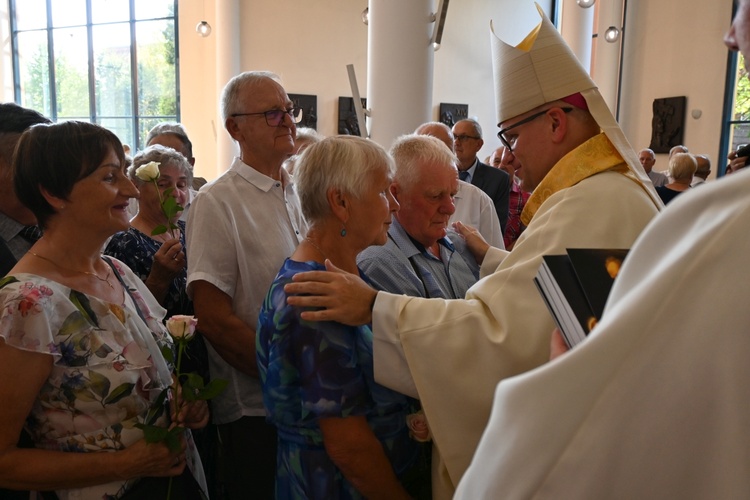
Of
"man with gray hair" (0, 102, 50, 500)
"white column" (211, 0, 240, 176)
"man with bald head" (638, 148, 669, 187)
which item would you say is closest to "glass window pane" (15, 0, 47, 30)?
"white column" (211, 0, 240, 176)

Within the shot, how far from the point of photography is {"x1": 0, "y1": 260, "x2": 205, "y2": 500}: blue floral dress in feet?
5.09

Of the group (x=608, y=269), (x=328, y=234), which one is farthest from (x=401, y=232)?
(x=608, y=269)

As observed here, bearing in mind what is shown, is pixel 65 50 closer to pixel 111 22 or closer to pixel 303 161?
pixel 111 22

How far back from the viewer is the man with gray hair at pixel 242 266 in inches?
94.3

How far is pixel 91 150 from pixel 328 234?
0.74 m

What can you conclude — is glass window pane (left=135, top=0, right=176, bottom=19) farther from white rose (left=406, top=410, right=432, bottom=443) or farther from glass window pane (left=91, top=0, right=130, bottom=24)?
white rose (left=406, top=410, right=432, bottom=443)

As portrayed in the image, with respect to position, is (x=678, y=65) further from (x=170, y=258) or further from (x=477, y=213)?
(x=170, y=258)

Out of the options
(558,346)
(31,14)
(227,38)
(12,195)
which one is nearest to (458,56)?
(227,38)

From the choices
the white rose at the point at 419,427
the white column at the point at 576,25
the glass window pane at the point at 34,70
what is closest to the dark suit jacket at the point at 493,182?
the white rose at the point at 419,427

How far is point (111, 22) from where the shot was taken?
13.4 meters

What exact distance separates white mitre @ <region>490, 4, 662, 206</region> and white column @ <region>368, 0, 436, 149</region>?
2352 millimetres

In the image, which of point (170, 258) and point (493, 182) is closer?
point (170, 258)

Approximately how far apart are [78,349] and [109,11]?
45.4 feet

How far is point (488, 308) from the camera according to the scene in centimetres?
174
